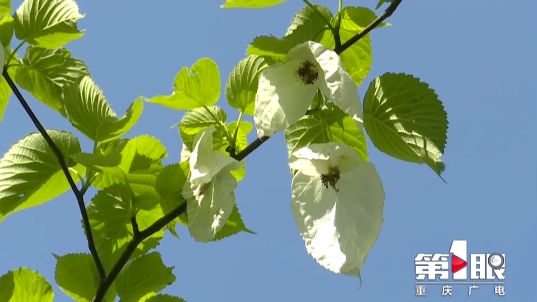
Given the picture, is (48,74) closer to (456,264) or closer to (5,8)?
(5,8)

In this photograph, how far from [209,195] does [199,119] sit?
0.17m

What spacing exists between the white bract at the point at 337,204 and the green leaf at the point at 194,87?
0.54 ft

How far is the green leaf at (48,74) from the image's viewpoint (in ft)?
2.56

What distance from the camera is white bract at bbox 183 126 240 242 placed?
64 centimetres

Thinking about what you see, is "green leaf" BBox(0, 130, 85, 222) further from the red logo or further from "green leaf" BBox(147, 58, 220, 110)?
the red logo

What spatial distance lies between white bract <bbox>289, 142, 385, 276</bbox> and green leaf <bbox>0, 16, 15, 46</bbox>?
367 mm

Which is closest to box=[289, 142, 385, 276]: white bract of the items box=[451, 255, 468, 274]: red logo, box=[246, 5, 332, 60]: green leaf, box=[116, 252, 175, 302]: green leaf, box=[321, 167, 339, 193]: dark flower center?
box=[321, 167, 339, 193]: dark flower center

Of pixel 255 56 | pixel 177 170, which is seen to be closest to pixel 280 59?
pixel 255 56

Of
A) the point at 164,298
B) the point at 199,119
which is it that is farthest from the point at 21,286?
the point at 199,119

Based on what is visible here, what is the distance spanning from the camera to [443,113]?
0.68 meters

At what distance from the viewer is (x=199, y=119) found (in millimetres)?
791

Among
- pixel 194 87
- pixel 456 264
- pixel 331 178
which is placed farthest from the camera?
pixel 456 264

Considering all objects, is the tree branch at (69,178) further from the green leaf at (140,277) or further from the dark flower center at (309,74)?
the dark flower center at (309,74)

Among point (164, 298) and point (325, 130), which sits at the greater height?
point (325, 130)
